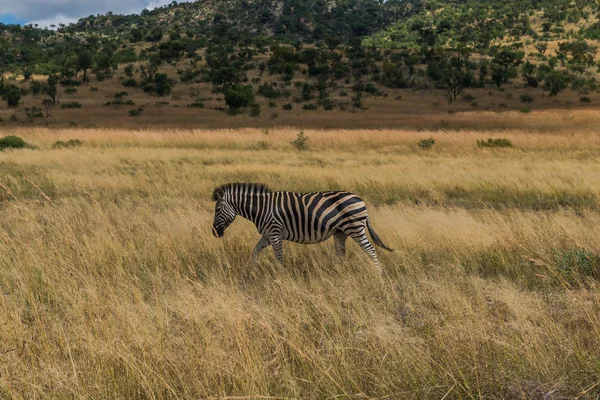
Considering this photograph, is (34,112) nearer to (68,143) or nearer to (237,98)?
(237,98)

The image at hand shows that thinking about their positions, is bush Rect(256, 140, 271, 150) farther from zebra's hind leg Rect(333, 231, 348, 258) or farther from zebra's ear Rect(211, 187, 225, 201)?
zebra's hind leg Rect(333, 231, 348, 258)

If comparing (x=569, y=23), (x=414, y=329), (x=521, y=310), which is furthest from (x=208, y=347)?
(x=569, y=23)

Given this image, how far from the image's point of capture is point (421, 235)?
7.97 m

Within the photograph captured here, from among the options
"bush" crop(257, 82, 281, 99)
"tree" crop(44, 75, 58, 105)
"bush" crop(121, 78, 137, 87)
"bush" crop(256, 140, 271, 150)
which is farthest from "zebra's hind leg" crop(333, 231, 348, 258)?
"bush" crop(121, 78, 137, 87)

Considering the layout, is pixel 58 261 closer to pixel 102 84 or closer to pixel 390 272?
pixel 390 272

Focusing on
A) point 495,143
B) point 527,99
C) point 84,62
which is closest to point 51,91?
point 84,62

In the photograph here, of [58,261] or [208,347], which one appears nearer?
[208,347]

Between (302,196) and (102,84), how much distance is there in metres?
68.4

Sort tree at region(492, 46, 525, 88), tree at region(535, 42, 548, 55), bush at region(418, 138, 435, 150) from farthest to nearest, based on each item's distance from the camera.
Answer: tree at region(535, 42, 548, 55)
tree at region(492, 46, 525, 88)
bush at region(418, 138, 435, 150)

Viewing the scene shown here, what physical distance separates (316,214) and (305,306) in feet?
6.16

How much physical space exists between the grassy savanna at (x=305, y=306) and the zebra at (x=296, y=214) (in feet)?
1.35

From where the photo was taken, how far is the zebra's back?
20.7 ft

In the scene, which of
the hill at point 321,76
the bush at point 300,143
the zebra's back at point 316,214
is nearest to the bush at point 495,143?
the bush at point 300,143

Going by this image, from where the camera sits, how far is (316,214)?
20.7ft
